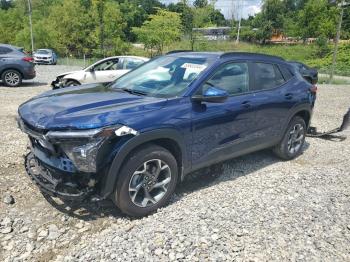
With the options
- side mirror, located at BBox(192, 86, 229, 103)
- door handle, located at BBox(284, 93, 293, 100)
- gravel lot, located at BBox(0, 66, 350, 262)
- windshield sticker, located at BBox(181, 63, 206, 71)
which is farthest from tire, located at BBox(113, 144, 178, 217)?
door handle, located at BBox(284, 93, 293, 100)

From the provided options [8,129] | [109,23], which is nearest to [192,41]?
[109,23]

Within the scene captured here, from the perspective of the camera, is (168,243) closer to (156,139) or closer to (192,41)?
(156,139)

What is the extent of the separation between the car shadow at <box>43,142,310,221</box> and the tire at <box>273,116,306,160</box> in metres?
0.19

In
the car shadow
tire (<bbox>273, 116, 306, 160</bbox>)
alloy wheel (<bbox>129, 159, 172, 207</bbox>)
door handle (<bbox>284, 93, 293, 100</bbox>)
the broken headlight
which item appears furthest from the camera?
tire (<bbox>273, 116, 306, 160</bbox>)

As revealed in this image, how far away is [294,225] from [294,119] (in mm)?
2284

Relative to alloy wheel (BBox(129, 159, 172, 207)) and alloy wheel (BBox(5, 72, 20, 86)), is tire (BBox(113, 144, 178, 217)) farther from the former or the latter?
alloy wheel (BBox(5, 72, 20, 86))

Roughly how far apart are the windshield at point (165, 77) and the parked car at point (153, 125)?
13 millimetres

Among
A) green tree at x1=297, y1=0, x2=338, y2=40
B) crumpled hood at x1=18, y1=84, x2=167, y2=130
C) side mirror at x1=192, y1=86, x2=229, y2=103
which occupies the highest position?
green tree at x1=297, y1=0, x2=338, y2=40

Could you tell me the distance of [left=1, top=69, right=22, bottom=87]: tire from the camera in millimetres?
12828

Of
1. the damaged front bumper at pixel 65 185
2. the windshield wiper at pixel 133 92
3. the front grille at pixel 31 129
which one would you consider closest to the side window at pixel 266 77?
the windshield wiper at pixel 133 92

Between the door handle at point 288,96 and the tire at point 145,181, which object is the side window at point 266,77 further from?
the tire at point 145,181

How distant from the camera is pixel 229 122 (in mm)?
4324

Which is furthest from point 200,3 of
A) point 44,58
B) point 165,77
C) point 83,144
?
A: point 83,144

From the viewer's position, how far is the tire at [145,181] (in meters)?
3.46
